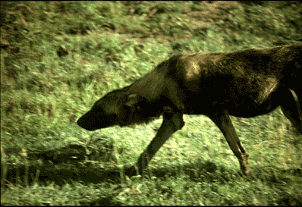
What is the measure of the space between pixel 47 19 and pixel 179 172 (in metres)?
5.86

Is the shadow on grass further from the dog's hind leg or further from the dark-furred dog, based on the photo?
the dog's hind leg

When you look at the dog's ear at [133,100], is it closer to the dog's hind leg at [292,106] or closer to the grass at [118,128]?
the grass at [118,128]

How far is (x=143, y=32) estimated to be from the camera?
28.3 ft

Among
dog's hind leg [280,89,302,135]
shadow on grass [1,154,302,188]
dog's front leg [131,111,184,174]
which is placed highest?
dog's hind leg [280,89,302,135]

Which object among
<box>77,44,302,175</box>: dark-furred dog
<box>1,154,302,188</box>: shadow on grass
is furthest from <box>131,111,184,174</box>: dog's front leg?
<box>1,154,302,188</box>: shadow on grass

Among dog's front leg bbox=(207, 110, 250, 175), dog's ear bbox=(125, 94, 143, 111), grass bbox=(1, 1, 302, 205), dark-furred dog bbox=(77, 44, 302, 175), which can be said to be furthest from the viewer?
dog's ear bbox=(125, 94, 143, 111)

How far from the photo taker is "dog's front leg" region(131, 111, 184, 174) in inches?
175

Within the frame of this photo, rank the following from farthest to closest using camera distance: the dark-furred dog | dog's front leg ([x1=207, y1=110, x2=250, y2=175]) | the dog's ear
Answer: the dog's ear → dog's front leg ([x1=207, y1=110, x2=250, y2=175]) → the dark-furred dog

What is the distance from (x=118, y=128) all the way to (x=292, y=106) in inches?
109

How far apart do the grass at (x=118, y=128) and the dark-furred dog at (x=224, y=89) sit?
1.78 ft

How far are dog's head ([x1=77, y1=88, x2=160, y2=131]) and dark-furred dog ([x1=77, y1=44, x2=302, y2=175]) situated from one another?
0.05 ft

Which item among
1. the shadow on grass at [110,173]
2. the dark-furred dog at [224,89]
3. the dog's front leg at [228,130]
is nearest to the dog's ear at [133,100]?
the dark-furred dog at [224,89]

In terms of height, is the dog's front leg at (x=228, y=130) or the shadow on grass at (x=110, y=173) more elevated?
the dog's front leg at (x=228, y=130)

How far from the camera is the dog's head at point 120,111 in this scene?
466 cm
